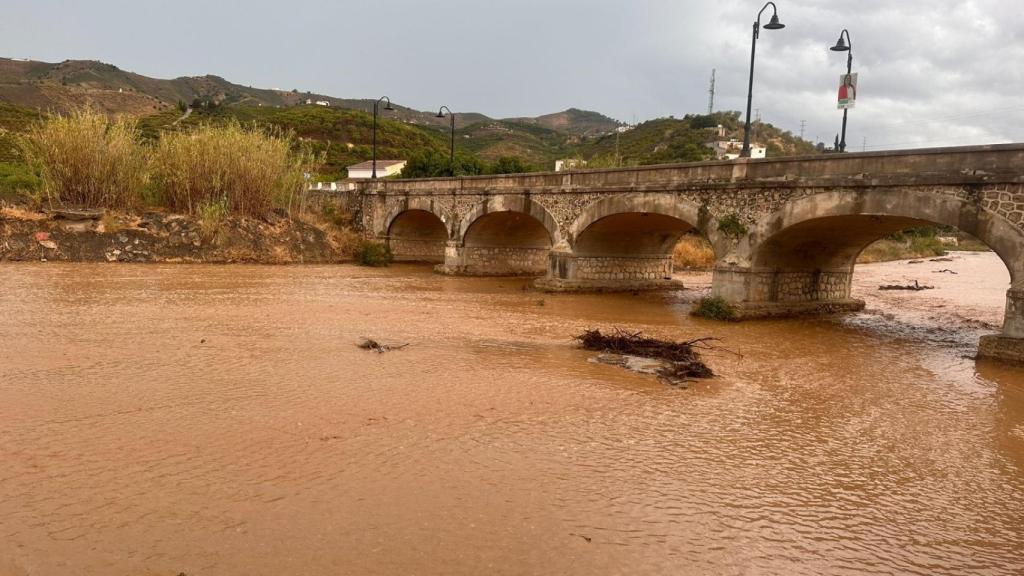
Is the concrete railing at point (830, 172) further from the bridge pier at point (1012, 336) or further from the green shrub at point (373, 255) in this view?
the green shrub at point (373, 255)

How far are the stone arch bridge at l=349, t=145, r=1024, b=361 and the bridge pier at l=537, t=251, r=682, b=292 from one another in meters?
0.04

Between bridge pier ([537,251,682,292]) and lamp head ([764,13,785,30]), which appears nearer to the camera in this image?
lamp head ([764,13,785,30])

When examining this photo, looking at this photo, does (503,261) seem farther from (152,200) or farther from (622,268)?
(152,200)

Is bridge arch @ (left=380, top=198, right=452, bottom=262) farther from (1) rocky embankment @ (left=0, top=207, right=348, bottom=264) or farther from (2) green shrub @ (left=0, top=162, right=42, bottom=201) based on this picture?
(2) green shrub @ (left=0, top=162, right=42, bottom=201)

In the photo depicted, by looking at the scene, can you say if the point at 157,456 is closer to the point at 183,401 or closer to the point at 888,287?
the point at 183,401

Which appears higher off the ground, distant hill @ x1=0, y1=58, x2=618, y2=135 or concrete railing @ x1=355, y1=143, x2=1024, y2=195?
distant hill @ x1=0, y1=58, x2=618, y2=135

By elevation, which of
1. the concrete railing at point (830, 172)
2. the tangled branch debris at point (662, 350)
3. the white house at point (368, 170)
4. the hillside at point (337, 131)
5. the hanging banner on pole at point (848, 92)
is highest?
the hillside at point (337, 131)

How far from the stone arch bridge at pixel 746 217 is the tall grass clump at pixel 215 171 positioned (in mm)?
5577

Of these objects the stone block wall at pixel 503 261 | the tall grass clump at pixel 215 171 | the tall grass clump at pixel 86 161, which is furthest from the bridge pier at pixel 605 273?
the tall grass clump at pixel 86 161

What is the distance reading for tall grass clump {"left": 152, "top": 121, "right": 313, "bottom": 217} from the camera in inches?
941

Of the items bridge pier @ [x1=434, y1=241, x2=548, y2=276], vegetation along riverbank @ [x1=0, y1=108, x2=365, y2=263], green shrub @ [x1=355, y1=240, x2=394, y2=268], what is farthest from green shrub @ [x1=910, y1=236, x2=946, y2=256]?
vegetation along riverbank @ [x1=0, y1=108, x2=365, y2=263]

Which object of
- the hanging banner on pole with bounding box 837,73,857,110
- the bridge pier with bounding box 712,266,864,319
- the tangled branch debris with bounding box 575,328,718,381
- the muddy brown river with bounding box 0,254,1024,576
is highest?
the hanging banner on pole with bounding box 837,73,857,110

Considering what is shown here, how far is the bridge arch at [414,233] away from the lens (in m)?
28.3

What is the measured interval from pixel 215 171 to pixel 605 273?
47.0 feet
